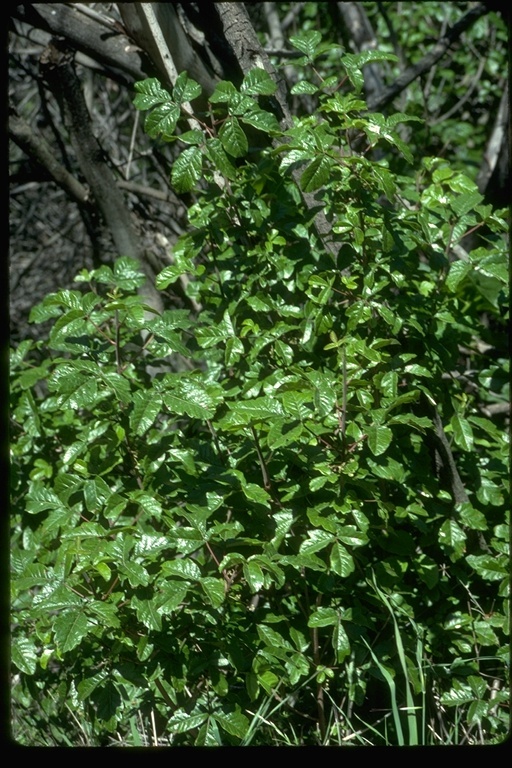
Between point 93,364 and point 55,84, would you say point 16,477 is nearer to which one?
point 93,364

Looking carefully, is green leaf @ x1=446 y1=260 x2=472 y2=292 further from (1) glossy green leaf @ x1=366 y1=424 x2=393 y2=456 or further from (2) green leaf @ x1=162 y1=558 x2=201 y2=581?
(2) green leaf @ x1=162 y1=558 x2=201 y2=581

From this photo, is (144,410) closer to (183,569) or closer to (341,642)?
(183,569)

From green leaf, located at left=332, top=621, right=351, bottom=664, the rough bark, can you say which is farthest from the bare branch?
green leaf, located at left=332, top=621, right=351, bottom=664

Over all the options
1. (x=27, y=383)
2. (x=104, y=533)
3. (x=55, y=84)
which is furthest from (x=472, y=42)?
(x=104, y=533)

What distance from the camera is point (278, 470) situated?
256 centimetres

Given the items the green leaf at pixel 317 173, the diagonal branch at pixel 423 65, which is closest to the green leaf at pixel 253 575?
the green leaf at pixel 317 173

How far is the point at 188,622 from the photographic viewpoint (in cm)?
240

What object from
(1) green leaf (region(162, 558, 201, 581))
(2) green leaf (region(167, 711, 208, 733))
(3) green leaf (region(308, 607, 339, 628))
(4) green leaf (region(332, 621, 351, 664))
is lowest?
(2) green leaf (region(167, 711, 208, 733))

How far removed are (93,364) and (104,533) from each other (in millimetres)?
457

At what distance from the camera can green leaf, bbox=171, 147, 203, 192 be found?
7.68ft

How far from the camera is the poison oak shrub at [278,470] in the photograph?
2.32m

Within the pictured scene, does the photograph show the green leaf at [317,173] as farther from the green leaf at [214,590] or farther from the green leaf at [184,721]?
the green leaf at [184,721]

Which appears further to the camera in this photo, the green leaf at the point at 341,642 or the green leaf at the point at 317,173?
the green leaf at the point at 341,642

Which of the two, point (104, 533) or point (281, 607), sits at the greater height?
point (104, 533)
